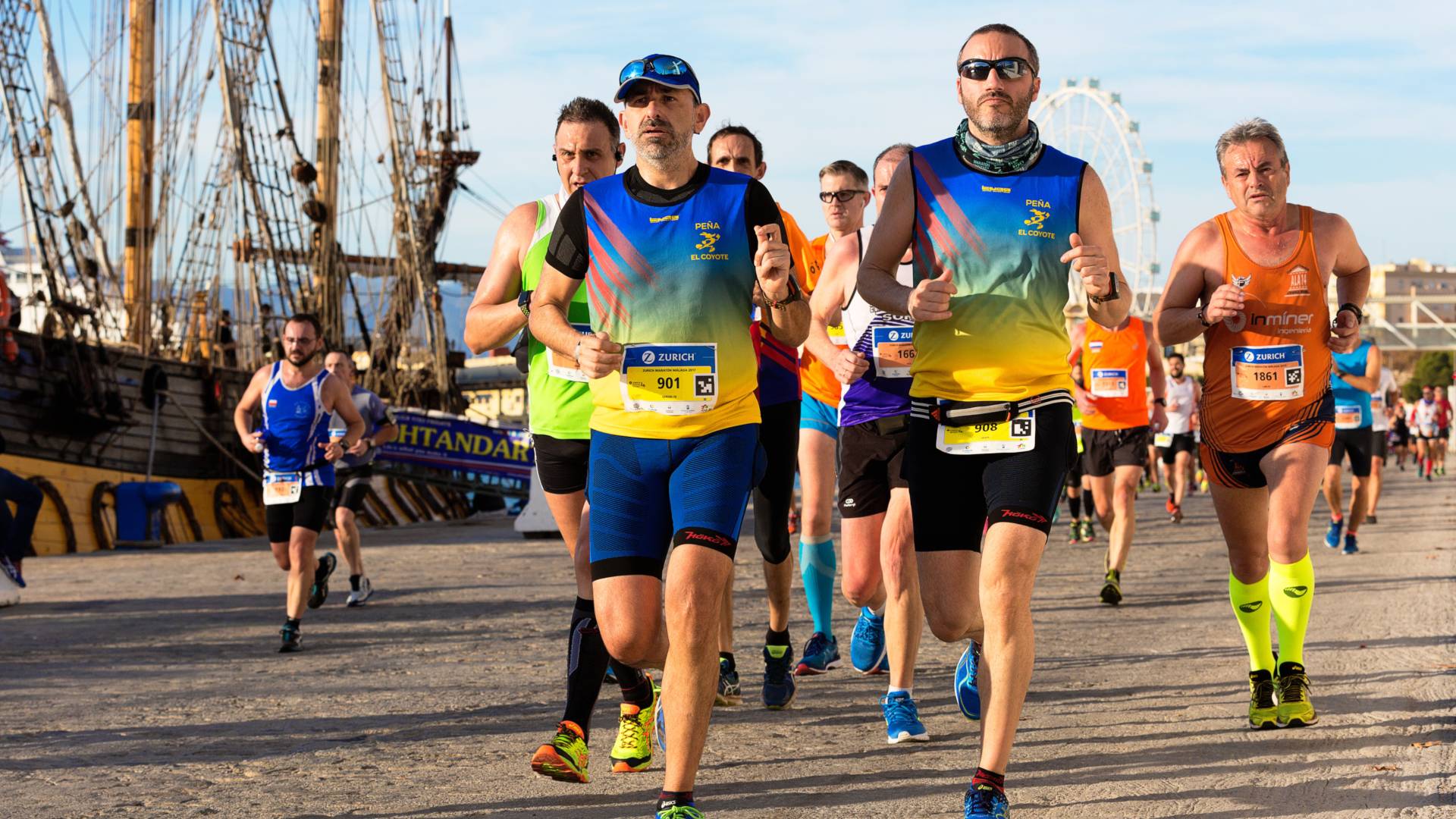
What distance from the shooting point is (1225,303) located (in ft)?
21.0

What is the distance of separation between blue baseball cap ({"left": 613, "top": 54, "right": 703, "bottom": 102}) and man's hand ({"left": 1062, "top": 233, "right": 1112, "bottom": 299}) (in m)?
1.15

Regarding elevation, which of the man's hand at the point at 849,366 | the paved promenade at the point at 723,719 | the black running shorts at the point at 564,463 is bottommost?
the paved promenade at the point at 723,719

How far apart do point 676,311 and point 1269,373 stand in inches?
111

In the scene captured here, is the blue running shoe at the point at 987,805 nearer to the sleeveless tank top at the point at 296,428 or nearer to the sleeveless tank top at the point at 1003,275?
the sleeveless tank top at the point at 1003,275

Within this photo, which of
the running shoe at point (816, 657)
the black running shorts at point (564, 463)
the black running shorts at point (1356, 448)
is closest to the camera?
the black running shorts at point (564, 463)

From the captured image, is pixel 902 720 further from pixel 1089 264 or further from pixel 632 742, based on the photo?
pixel 1089 264

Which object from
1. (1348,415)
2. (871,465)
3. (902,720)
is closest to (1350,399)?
(1348,415)

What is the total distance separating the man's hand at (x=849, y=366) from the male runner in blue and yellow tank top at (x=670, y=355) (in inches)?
43.2

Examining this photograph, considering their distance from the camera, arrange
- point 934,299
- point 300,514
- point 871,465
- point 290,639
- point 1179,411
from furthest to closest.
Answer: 1. point 1179,411
2. point 300,514
3. point 290,639
4. point 871,465
5. point 934,299

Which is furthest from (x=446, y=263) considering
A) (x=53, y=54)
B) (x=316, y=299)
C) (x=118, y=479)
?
(x=118, y=479)

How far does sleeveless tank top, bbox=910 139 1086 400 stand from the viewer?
192 inches

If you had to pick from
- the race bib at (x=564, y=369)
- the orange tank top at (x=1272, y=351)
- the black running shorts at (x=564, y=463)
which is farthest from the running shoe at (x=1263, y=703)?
the race bib at (x=564, y=369)

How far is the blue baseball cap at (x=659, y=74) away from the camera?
4785mm

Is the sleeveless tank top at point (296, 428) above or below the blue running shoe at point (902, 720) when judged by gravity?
above
